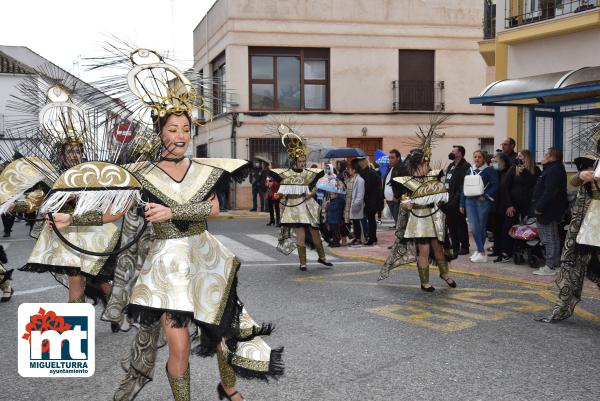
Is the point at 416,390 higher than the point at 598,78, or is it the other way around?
the point at 598,78

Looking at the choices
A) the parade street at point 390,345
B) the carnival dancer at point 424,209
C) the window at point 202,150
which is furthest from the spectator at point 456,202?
the window at point 202,150

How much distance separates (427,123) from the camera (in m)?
25.3

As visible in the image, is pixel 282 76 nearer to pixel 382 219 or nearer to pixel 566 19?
pixel 382 219

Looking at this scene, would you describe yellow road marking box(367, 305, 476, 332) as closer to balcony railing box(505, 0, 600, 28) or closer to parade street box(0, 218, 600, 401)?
parade street box(0, 218, 600, 401)

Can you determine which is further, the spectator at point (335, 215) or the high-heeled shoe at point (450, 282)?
the spectator at point (335, 215)

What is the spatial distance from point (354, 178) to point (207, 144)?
17.1m

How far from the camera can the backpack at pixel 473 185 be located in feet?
35.2

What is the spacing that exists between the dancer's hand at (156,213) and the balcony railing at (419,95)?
22211mm

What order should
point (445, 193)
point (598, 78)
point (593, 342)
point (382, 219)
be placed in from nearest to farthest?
point (593, 342), point (445, 193), point (598, 78), point (382, 219)

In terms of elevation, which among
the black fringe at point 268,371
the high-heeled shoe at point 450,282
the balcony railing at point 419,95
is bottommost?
the high-heeled shoe at point 450,282

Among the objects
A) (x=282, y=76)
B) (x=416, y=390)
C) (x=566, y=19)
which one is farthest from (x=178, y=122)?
(x=282, y=76)

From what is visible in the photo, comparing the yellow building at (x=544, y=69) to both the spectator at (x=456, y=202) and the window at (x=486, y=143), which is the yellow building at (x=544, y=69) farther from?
the window at (x=486, y=143)

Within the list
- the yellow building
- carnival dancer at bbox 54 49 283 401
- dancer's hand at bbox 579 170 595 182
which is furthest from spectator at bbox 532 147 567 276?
carnival dancer at bbox 54 49 283 401
